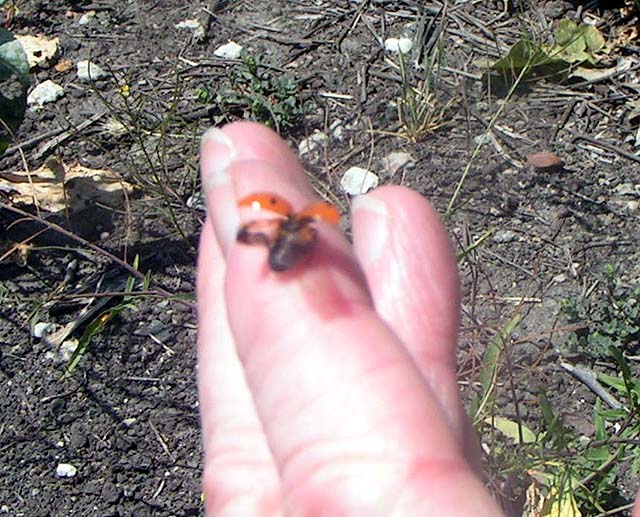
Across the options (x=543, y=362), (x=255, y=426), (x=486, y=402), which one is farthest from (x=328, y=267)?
(x=543, y=362)

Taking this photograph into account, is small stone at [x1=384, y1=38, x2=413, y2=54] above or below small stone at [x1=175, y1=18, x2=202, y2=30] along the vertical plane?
above

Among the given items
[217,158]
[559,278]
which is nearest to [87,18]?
[559,278]

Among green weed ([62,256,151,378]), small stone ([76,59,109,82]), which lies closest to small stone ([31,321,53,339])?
green weed ([62,256,151,378])

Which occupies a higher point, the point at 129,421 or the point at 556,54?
the point at 556,54

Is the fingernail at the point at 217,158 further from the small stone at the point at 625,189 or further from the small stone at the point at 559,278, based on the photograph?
the small stone at the point at 625,189

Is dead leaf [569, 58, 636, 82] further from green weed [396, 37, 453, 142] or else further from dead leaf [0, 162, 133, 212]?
dead leaf [0, 162, 133, 212]

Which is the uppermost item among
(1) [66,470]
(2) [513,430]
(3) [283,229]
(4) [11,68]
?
(3) [283,229]

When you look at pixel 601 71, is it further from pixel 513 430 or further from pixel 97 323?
pixel 97 323
